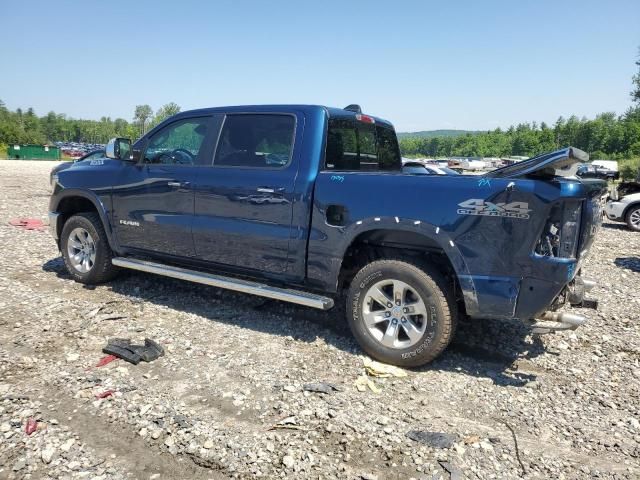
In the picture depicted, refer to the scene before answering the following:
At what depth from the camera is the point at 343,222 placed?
3.94m

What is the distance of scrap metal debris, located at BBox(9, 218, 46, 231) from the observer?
931 cm

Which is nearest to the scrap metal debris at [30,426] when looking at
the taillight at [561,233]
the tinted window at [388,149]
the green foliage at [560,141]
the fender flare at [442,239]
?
the fender flare at [442,239]

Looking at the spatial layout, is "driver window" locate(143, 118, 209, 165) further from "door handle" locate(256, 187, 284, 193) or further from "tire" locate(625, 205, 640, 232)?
"tire" locate(625, 205, 640, 232)

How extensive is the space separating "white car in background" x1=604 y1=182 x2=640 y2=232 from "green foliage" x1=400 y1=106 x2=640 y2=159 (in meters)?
23.5

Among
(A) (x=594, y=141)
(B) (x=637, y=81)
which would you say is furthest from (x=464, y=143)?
(B) (x=637, y=81)

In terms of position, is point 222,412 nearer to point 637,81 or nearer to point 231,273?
point 231,273

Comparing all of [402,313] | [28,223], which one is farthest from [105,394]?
[28,223]

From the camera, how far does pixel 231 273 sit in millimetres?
4719

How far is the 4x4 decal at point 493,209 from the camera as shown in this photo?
10.8 ft

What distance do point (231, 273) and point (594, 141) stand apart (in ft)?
338

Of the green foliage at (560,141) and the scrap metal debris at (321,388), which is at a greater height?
the green foliage at (560,141)

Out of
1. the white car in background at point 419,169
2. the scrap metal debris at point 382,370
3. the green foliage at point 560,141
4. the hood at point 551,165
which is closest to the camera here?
the hood at point 551,165

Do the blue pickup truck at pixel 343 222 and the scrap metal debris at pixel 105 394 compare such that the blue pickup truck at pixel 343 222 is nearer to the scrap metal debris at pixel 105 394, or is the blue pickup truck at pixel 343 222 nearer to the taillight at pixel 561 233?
the taillight at pixel 561 233

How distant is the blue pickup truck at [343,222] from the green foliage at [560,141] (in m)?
35.4
